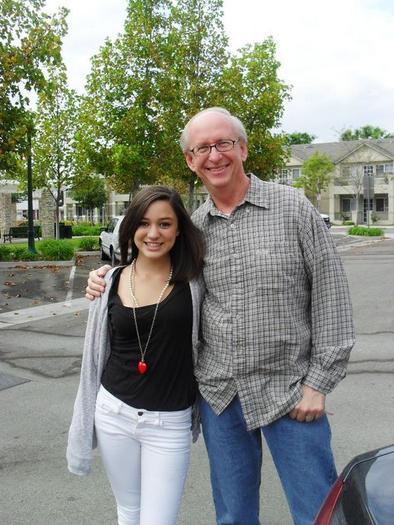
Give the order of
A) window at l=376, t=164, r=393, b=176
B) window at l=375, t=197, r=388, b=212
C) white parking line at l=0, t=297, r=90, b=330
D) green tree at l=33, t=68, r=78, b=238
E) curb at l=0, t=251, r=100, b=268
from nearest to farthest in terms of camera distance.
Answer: white parking line at l=0, t=297, r=90, b=330
curb at l=0, t=251, r=100, b=268
green tree at l=33, t=68, r=78, b=238
window at l=375, t=197, r=388, b=212
window at l=376, t=164, r=393, b=176

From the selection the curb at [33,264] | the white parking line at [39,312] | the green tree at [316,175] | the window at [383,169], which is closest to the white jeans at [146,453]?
the white parking line at [39,312]

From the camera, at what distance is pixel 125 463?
2305 mm

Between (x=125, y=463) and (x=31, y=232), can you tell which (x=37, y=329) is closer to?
(x=125, y=463)

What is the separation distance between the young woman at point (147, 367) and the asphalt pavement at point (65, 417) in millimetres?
1036

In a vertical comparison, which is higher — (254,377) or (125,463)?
(254,377)

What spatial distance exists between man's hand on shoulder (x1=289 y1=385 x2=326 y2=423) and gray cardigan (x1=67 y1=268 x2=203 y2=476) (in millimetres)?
471

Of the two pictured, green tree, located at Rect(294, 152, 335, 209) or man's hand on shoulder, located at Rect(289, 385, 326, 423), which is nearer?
man's hand on shoulder, located at Rect(289, 385, 326, 423)

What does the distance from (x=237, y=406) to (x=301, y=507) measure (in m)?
0.45

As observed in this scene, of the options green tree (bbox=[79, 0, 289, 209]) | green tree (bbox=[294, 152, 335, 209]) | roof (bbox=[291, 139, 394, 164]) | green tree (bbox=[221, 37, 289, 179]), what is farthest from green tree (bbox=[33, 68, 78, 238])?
roof (bbox=[291, 139, 394, 164])

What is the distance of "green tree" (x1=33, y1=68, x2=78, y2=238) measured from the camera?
25766 millimetres

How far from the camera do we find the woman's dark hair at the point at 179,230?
2289mm

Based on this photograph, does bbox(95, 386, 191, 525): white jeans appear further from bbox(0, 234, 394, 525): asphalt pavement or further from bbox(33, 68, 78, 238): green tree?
bbox(33, 68, 78, 238): green tree

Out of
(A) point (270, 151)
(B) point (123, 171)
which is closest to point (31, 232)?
(B) point (123, 171)

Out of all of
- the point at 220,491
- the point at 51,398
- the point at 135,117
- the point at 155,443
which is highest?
the point at 135,117
